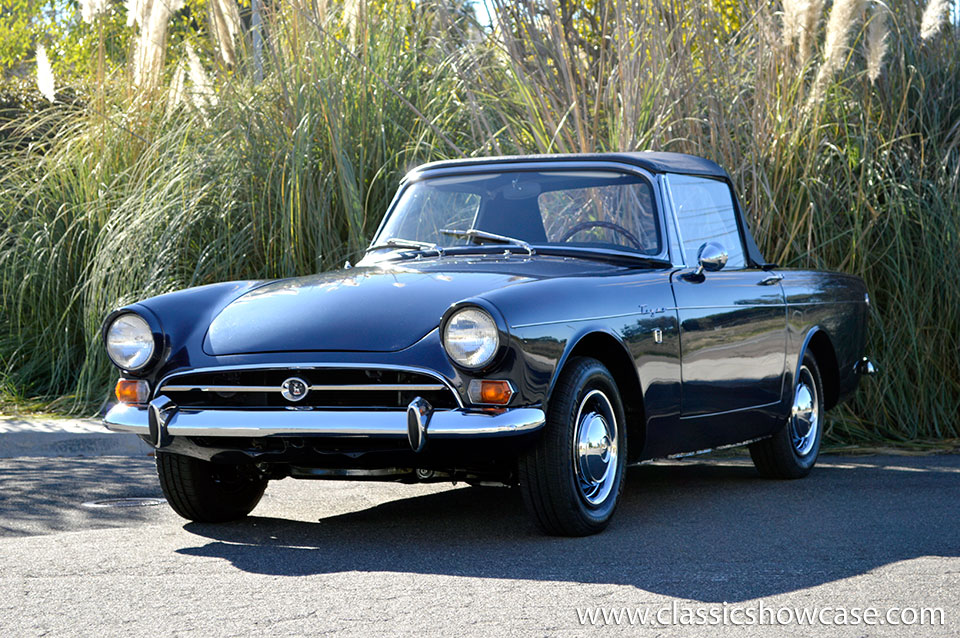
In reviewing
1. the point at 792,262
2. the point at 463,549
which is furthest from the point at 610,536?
the point at 792,262

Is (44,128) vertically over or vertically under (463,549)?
over

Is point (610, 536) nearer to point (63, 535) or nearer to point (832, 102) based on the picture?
point (63, 535)

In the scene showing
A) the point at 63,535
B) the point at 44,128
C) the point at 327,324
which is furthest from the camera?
the point at 44,128

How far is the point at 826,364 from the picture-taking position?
7.04m

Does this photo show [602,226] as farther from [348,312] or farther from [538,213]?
[348,312]

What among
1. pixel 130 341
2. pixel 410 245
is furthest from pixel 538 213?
pixel 130 341

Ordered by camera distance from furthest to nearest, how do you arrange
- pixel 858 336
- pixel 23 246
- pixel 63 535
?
pixel 23 246, pixel 858 336, pixel 63 535

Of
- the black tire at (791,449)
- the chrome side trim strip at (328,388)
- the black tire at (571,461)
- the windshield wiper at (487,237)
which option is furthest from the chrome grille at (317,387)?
the black tire at (791,449)

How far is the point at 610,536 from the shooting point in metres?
4.92

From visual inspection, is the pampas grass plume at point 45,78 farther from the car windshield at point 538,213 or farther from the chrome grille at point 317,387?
the chrome grille at point 317,387

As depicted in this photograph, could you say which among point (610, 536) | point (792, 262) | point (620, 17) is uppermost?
point (620, 17)

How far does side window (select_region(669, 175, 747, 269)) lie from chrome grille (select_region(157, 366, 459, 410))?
179 cm

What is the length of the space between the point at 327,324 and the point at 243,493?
1.09m

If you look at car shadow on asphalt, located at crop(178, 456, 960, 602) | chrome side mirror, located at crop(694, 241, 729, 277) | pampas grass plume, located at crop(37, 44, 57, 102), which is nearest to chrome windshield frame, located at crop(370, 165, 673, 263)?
chrome side mirror, located at crop(694, 241, 729, 277)
